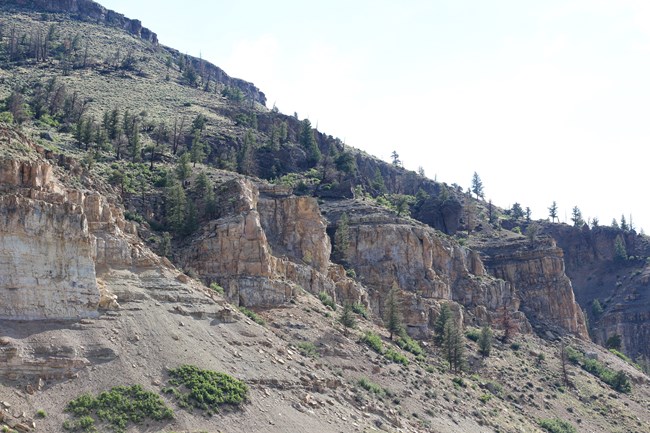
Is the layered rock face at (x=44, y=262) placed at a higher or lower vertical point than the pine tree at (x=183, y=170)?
lower

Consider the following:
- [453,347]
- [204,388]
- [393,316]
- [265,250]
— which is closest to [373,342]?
[393,316]

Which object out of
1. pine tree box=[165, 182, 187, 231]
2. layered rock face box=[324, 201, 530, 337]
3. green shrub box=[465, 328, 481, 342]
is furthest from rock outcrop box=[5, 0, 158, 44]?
green shrub box=[465, 328, 481, 342]

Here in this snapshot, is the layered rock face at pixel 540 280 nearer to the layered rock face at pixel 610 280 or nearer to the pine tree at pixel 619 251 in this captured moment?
the layered rock face at pixel 610 280

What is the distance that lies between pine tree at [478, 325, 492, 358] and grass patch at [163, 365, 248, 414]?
35299 mm

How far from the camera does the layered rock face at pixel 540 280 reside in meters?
95.1

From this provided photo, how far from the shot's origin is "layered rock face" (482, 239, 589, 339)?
3743 inches

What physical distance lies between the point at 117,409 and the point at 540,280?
2695 inches

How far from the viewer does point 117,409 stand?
131 ft

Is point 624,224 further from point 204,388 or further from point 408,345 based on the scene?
point 204,388

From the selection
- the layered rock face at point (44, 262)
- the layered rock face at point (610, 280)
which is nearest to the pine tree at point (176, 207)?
the layered rock face at point (44, 262)

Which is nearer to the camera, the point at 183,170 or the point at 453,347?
the point at 453,347

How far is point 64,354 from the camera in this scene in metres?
41.4

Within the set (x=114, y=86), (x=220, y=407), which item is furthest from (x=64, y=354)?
(x=114, y=86)

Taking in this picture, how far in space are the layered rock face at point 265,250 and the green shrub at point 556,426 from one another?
18.6 m
